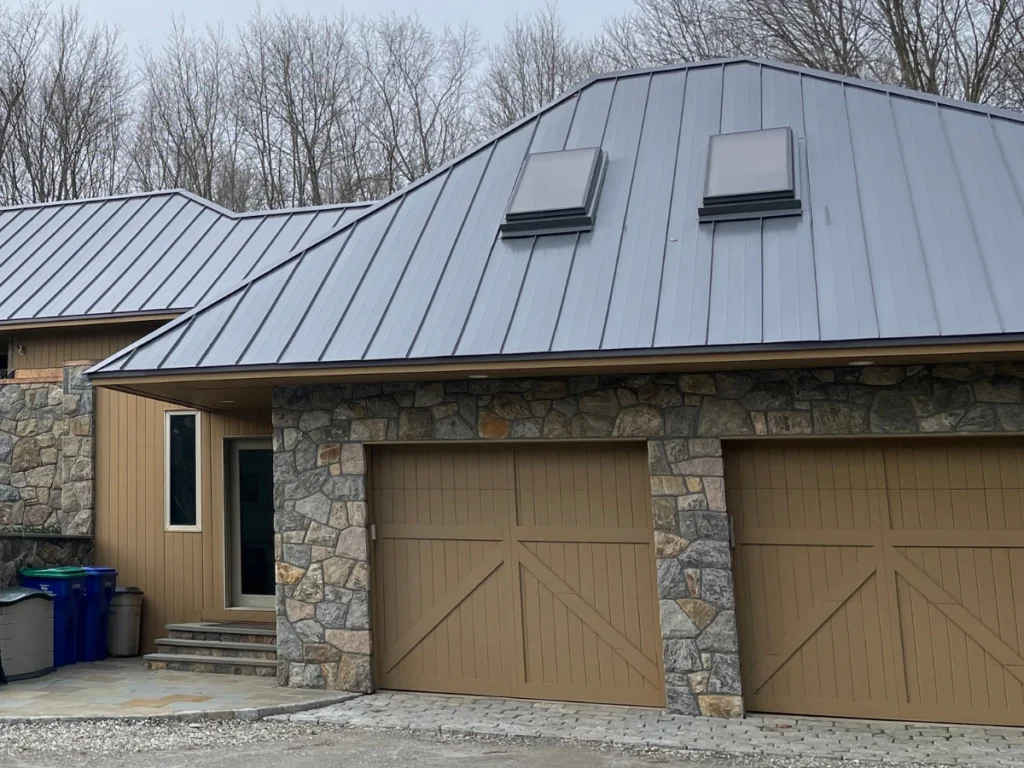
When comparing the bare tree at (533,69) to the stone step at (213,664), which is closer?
the stone step at (213,664)

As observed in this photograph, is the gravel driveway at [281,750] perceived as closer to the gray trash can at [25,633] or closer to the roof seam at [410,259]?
the gray trash can at [25,633]

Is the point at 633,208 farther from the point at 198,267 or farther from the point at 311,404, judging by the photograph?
the point at 198,267

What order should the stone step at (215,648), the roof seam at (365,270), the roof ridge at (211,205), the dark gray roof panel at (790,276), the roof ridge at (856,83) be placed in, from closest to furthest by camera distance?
the dark gray roof panel at (790,276), the roof seam at (365,270), the roof ridge at (856,83), the stone step at (215,648), the roof ridge at (211,205)

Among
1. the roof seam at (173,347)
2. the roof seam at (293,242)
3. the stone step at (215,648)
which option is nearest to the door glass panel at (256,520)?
the stone step at (215,648)

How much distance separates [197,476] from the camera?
10.4m

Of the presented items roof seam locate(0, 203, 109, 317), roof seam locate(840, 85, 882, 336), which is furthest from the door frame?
roof seam locate(840, 85, 882, 336)

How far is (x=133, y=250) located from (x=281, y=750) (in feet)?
25.9

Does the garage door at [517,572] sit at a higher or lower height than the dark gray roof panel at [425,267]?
lower

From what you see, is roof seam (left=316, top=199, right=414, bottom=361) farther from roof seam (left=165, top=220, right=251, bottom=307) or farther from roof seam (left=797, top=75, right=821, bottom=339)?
roof seam (left=797, top=75, right=821, bottom=339)

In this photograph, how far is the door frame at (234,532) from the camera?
10.2 m

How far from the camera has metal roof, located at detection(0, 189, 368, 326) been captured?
10.9 metres

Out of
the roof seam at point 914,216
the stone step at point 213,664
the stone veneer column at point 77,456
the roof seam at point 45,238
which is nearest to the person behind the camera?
the roof seam at point 914,216

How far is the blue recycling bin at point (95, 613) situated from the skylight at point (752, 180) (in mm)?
7272

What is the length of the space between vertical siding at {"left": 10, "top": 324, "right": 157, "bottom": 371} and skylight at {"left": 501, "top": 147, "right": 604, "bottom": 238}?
15.6ft
